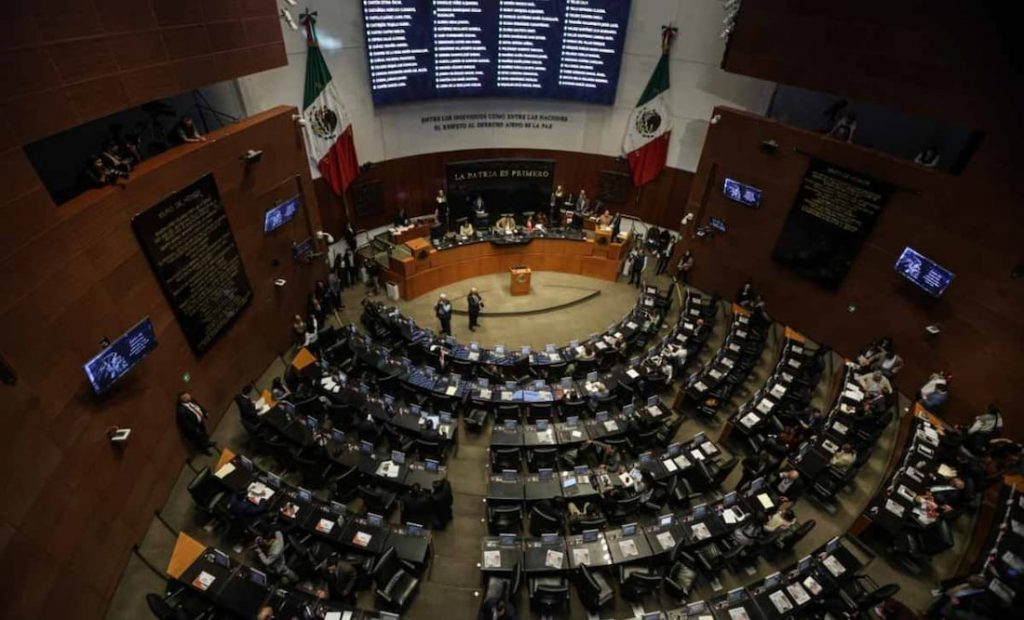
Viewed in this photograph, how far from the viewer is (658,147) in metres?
17.2

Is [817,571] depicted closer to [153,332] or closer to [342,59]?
[153,332]

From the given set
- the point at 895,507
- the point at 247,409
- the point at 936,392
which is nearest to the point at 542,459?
the point at 247,409

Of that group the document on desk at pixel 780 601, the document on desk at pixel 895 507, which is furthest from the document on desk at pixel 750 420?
the document on desk at pixel 780 601

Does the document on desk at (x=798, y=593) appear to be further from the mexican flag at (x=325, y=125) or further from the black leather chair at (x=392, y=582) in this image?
the mexican flag at (x=325, y=125)

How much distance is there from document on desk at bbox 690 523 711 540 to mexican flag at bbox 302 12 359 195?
44.8 feet

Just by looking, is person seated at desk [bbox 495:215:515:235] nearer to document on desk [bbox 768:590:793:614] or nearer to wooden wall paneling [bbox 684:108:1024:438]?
wooden wall paneling [bbox 684:108:1024:438]

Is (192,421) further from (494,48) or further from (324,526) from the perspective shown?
(494,48)

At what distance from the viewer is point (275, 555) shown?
25.1 ft

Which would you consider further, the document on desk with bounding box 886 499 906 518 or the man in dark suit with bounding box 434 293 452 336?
the man in dark suit with bounding box 434 293 452 336

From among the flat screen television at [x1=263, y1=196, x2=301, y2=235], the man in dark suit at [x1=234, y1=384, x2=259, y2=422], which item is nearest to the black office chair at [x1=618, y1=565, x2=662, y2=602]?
the man in dark suit at [x1=234, y1=384, x2=259, y2=422]

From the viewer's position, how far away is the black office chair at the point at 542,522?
27.3 ft

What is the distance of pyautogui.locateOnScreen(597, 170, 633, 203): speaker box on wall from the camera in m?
18.2

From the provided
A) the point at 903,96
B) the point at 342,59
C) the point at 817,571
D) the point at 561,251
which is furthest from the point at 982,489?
the point at 342,59

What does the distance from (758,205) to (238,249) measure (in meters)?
13.7
